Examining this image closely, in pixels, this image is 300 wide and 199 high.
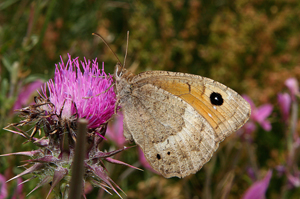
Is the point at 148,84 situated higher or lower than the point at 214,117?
higher

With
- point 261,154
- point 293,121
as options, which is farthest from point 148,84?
point 261,154

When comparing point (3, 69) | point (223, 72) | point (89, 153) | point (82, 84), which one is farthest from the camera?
point (223, 72)

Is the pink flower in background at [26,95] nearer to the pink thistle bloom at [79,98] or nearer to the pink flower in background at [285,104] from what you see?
the pink thistle bloom at [79,98]

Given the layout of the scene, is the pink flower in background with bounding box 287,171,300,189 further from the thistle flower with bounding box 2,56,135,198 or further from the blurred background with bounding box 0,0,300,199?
the thistle flower with bounding box 2,56,135,198

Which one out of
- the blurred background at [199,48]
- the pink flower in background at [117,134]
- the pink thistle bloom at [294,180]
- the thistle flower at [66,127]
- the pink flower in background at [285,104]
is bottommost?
the pink thistle bloom at [294,180]

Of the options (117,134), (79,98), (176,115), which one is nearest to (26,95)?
(117,134)

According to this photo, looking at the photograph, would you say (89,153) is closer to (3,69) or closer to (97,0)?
(3,69)

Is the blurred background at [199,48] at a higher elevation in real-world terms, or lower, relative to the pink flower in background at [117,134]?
higher

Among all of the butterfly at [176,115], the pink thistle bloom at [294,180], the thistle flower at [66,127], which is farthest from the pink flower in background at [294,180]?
the thistle flower at [66,127]

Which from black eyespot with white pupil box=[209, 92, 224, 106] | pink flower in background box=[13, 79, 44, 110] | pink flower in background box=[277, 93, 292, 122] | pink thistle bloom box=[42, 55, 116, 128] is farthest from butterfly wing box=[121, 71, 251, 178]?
pink flower in background box=[277, 93, 292, 122]
